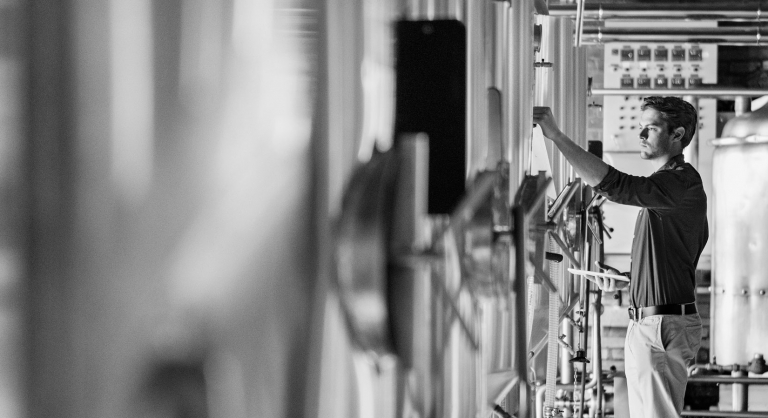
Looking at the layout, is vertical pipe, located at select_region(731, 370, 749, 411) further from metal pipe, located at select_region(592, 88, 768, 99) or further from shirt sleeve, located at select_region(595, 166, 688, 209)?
shirt sleeve, located at select_region(595, 166, 688, 209)

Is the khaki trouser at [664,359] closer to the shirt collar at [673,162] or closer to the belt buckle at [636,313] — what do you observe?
the belt buckle at [636,313]

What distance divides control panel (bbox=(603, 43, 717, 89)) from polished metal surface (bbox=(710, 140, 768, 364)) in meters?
0.49

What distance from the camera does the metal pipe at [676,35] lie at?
5.21 metres

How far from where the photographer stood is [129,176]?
0.44m

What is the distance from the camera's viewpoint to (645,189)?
116 inches

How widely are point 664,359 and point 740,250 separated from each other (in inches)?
105

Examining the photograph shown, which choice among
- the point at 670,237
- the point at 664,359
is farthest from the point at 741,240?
the point at 664,359

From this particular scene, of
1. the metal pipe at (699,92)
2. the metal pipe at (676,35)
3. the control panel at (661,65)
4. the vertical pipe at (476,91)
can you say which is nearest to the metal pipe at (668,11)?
the metal pipe at (676,35)

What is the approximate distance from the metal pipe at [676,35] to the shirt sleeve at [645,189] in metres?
2.40

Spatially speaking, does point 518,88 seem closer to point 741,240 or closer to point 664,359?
point 664,359

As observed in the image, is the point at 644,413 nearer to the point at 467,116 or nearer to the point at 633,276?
the point at 633,276

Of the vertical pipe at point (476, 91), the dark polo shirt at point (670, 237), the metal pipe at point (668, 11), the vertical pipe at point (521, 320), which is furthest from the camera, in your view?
the metal pipe at point (668, 11)

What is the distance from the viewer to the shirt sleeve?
111 inches

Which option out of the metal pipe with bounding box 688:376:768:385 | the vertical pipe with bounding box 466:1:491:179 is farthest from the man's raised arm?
the metal pipe with bounding box 688:376:768:385
